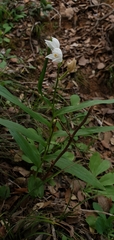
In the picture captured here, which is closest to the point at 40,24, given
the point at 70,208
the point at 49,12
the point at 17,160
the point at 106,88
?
the point at 49,12

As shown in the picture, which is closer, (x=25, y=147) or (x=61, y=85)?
(x=25, y=147)

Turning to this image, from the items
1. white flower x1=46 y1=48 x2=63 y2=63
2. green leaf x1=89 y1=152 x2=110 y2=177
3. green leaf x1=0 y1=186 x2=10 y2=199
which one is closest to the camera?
white flower x1=46 y1=48 x2=63 y2=63

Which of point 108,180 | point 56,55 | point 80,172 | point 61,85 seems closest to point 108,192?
point 108,180

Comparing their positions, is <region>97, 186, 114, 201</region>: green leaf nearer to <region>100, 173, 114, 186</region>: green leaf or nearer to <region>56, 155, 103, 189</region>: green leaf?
<region>100, 173, 114, 186</region>: green leaf

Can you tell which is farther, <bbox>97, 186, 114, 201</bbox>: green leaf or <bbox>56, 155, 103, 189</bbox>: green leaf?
<bbox>97, 186, 114, 201</bbox>: green leaf

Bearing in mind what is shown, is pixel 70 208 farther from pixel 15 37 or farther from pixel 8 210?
pixel 15 37

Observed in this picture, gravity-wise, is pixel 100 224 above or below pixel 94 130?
below

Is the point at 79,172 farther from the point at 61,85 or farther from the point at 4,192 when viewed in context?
the point at 61,85

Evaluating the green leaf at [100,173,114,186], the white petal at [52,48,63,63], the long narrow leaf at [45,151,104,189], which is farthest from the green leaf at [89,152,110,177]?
the white petal at [52,48,63,63]

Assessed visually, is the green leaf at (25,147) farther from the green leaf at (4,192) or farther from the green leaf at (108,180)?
the green leaf at (108,180)
